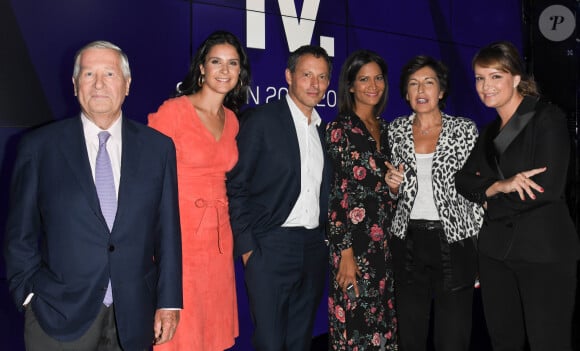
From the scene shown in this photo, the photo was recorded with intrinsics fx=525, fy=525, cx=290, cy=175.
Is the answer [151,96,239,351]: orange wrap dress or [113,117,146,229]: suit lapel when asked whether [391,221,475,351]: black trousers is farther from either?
[113,117,146,229]: suit lapel

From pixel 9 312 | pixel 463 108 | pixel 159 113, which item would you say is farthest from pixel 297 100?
pixel 463 108

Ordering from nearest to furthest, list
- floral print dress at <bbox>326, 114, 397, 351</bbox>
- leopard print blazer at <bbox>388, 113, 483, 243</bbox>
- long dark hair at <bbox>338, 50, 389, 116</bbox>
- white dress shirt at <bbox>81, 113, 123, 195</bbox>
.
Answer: white dress shirt at <bbox>81, 113, 123, 195</bbox> → leopard print blazer at <bbox>388, 113, 483, 243</bbox> → floral print dress at <bbox>326, 114, 397, 351</bbox> → long dark hair at <bbox>338, 50, 389, 116</bbox>

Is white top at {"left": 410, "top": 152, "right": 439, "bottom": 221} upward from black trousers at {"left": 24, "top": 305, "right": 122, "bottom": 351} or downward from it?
upward

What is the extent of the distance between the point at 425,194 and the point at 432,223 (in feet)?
0.52

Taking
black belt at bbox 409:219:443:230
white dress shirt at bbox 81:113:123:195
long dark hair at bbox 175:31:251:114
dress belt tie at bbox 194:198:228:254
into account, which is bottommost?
black belt at bbox 409:219:443:230

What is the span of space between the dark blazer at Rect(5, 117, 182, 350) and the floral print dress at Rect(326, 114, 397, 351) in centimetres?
124

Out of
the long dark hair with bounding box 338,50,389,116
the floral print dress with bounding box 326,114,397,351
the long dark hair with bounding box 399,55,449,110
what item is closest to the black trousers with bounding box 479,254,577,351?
the floral print dress with bounding box 326,114,397,351

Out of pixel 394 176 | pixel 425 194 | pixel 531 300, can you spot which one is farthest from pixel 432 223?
pixel 531 300

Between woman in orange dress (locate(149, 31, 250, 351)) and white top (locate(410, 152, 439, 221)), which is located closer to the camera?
woman in orange dress (locate(149, 31, 250, 351))

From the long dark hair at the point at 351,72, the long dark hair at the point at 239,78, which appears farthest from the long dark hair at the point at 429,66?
→ the long dark hair at the point at 239,78

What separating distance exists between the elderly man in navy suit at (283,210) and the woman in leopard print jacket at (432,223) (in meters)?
0.45

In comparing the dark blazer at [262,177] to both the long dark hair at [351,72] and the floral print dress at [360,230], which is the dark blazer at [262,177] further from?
the long dark hair at [351,72]

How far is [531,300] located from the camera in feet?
7.86

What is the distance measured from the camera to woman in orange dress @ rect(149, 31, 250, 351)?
8.25 feet
